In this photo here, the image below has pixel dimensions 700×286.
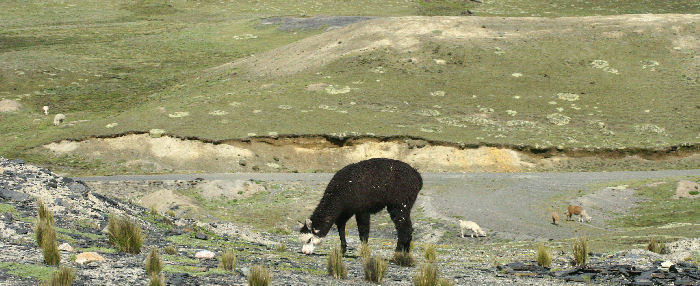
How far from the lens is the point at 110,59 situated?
86125 millimetres

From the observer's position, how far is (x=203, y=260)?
62.3ft

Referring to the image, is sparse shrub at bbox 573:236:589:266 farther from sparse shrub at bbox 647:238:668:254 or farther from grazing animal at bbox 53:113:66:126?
grazing animal at bbox 53:113:66:126

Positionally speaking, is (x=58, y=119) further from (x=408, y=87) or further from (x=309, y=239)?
(x=309, y=239)

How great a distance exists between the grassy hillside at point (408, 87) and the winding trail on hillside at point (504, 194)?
653 centimetres

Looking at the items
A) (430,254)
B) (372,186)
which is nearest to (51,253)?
(372,186)

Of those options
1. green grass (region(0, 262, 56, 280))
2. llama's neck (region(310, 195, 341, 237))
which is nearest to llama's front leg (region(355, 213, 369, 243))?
llama's neck (region(310, 195, 341, 237))

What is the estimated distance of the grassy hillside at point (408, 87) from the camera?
53.5 meters

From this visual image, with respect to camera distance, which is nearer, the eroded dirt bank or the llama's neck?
the llama's neck

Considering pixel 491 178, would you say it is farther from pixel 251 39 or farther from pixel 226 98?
pixel 251 39

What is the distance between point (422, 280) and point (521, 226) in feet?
54.5

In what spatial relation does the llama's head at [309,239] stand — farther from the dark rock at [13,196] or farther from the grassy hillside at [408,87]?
the grassy hillside at [408,87]

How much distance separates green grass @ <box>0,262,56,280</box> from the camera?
47.2ft

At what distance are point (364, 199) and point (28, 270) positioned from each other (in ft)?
31.7

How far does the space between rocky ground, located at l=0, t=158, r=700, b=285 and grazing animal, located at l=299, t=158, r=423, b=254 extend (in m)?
1.06
